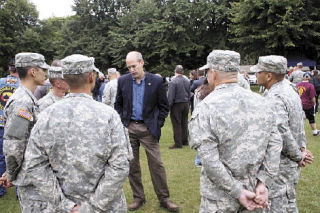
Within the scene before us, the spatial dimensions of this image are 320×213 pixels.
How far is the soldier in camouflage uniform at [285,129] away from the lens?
2953 mm

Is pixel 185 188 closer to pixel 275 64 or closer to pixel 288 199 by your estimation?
pixel 288 199

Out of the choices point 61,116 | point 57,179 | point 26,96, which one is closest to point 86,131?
point 61,116

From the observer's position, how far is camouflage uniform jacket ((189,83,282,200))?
2211mm

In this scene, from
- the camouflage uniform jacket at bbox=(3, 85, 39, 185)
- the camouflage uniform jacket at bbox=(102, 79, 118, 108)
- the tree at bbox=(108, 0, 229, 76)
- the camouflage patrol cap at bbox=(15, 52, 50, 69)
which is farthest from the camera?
the tree at bbox=(108, 0, 229, 76)

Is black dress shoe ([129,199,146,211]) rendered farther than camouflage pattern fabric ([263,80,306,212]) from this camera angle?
Yes

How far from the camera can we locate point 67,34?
38.0 metres

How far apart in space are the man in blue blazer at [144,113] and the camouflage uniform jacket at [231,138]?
2.00 m

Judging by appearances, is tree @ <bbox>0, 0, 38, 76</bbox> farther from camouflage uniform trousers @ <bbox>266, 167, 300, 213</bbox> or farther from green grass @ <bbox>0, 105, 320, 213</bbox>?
camouflage uniform trousers @ <bbox>266, 167, 300, 213</bbox>

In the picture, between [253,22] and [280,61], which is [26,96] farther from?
[253,22]

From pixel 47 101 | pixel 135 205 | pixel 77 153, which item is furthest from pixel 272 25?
pixel 77 153

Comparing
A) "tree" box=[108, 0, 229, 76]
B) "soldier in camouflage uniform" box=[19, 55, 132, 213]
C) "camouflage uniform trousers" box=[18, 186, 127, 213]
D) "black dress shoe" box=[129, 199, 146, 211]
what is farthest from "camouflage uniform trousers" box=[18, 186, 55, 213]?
"tree" box=[108, 0, 229, 76]

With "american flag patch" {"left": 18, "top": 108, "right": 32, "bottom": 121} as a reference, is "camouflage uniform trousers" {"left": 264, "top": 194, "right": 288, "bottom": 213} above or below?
below

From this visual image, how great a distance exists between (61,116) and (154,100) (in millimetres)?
2354

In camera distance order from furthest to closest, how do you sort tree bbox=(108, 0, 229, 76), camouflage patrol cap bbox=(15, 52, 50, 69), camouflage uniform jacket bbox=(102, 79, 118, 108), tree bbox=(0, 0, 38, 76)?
tree bbox=(0, 0, 38, 76) → tree bbox=(108, 0, 229, 76) → camouflage uniform jacket bbox=(102, 79, 118, 108) → camouflage patrol cap bbox=(15, 52, 50, 69)
